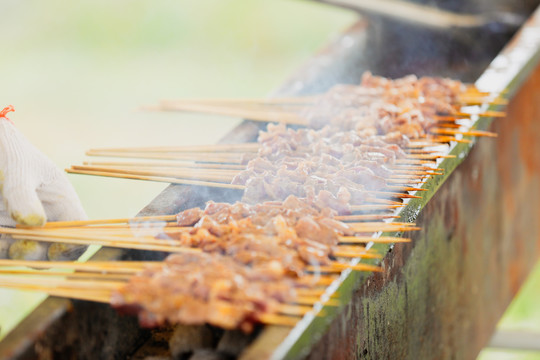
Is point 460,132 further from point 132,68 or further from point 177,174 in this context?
point 132,68

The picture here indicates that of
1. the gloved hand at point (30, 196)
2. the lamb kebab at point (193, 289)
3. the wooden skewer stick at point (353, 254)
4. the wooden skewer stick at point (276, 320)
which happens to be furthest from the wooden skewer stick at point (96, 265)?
the wooden skewer stick at point (353, 254)

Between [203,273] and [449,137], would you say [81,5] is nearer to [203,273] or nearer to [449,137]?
[449,137]

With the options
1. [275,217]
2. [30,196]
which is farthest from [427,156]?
[30,196]

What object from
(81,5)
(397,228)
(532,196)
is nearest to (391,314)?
(397,228)

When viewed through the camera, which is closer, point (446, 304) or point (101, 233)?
point (101, 233)

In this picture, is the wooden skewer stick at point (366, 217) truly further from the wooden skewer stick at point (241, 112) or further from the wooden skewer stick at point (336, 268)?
the wooden skewer stick at point (241, 112)

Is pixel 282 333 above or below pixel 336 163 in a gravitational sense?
below
